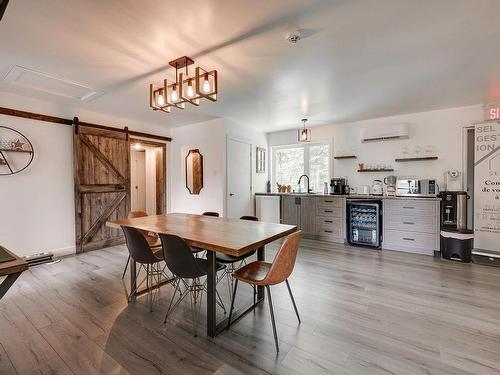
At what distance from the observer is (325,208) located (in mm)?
4840

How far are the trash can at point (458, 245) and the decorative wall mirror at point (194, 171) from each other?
14.3ft

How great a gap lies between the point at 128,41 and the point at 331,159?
4385mm

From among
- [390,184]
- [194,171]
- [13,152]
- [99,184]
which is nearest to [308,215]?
[390,184]

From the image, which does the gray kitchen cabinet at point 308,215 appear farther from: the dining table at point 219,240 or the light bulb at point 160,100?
the light bulb at point 160,100

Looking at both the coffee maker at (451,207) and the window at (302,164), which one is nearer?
the coffee maker at (451,207)

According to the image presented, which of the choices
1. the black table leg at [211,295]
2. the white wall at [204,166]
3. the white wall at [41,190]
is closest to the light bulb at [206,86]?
the black table leg at [211,295]

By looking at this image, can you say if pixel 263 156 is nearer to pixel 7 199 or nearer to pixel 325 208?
pixel 325 208

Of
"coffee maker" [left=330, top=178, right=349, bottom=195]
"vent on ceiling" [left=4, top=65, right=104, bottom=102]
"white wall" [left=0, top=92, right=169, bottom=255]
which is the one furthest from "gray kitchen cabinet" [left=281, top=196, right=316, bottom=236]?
"white wall" [left=0, top=92, right=169, bottom=255]

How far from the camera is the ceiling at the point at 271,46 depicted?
5.99ft

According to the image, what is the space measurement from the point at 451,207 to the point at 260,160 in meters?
3.74

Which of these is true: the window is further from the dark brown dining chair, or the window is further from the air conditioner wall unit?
the dark brown dining chair

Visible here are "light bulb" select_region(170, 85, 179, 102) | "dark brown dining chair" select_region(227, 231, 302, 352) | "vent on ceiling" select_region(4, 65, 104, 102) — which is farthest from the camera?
"vent on ceiling" select_region(4, 65, 104, 102)

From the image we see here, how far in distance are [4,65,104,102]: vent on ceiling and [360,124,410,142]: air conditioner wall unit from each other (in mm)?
4687

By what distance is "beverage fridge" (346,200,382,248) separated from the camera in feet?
14.3
